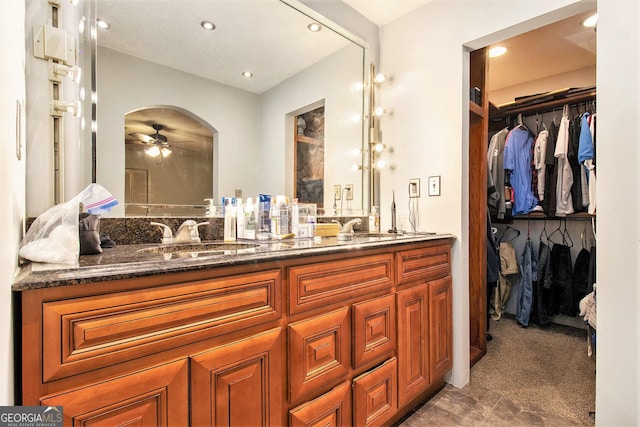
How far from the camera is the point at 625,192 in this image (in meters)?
1.24

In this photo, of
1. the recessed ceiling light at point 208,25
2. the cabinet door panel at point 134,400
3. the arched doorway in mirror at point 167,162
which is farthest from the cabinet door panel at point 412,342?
the recessed ceiling light at point 208,25

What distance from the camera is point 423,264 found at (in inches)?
62.7

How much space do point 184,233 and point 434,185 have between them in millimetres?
1533

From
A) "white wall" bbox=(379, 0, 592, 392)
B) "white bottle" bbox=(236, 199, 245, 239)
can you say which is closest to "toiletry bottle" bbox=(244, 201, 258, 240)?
"white bottle" bbox=(236, 199, 245, 239)

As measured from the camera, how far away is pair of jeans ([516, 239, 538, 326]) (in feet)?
9.30

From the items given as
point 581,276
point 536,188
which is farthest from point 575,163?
point 581,276

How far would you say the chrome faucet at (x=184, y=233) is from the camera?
1303mm

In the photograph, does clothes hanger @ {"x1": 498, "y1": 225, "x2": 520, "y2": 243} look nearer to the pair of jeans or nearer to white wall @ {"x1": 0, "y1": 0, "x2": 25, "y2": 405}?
the pair of jeans

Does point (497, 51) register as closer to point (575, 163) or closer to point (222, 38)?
point (575, 163)

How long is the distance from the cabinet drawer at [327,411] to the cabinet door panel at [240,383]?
8 centimetres

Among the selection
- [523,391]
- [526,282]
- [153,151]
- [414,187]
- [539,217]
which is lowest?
[523,391]

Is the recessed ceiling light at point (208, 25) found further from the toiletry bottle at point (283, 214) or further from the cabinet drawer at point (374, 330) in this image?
the cabinet drawer at point (374, 330)

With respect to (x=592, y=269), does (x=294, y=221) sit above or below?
above

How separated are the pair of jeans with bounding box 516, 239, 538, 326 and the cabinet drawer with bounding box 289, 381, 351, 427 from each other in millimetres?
2497
